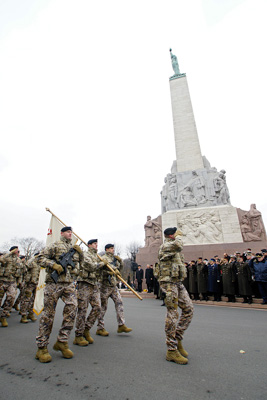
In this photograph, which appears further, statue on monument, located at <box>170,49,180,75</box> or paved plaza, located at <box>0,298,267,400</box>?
statue on monument, located at <box>170,49,180,75</box>

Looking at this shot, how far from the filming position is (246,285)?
8.41 metres

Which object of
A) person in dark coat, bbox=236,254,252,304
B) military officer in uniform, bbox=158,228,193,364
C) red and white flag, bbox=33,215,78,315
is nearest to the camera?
military officer in uniform, bbox=158,228,193,364

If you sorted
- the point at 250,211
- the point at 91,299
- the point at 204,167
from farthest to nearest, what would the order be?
the point at 204,167 < the point at 250,211 < the point at 91,299

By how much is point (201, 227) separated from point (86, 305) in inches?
437

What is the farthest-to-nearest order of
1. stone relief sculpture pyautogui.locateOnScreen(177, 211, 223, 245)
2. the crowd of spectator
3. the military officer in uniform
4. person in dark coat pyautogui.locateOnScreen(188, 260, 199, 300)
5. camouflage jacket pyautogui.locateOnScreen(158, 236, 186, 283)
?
stone relief sculpture pyautogui.locateOnScreen(177, 211, 223, 245) < person in dark coat pyautogui.locateOnScreen(188, 260, 199, 300) < the crowd of spectator < camouflage jacket pyautogui.locateOnScreen(158, 236, 186, 283) < the military officer in uniform

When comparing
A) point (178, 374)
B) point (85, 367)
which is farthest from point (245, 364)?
point (85, 367)

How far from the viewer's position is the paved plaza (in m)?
2.24

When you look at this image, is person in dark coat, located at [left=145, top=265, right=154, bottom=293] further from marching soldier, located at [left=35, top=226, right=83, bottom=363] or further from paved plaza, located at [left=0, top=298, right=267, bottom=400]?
marching soldier, located at [left=35, top=226, right=83, bottom=363]

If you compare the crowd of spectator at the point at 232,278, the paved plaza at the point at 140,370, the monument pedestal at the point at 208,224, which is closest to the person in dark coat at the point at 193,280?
the crowd of spectator at the point at 232,278

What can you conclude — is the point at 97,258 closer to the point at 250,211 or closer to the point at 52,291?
the point at 52,291

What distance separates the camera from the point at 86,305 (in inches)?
167

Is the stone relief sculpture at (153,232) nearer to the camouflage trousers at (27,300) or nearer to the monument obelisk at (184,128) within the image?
the monument obelisk at (184,128)

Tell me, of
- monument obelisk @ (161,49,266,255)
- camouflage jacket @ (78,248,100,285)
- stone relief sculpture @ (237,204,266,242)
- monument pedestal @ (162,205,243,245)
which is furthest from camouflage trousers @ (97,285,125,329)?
stone relief sculpture @ (237,204,266,242)

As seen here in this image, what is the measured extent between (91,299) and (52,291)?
111cm
